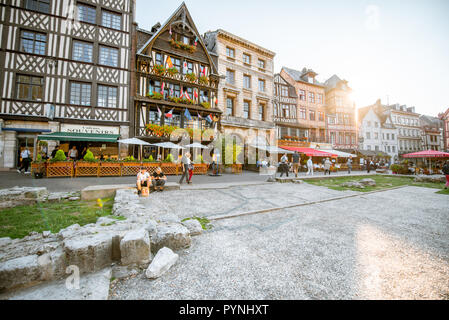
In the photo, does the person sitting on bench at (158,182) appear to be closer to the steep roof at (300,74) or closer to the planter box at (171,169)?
the planter box at (171,169)

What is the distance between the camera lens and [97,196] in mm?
5906

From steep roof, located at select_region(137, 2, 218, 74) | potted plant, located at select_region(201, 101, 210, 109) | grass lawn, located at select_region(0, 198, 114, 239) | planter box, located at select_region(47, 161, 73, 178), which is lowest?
grass lawn, located at select_region(0, 198, 114, 239)

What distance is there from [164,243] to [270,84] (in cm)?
2473

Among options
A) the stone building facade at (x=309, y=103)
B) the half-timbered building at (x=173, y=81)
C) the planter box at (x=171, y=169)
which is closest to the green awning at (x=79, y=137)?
the half-timbered building at (x=173, y=81)

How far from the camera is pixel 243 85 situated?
2141cm

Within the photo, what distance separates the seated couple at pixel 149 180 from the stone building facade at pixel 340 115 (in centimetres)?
2870

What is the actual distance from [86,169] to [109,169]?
1.13 metres

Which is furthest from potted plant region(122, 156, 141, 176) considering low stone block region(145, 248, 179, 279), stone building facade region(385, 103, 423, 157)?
stone building facade region(385, 103, 423, 157)

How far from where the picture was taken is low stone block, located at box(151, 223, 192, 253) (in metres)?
2.55

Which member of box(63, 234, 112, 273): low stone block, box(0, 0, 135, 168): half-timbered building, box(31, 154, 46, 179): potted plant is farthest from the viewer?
box(0, 0, 135, 168): half-timbered building

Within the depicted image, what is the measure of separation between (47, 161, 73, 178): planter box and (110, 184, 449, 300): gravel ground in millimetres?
10494

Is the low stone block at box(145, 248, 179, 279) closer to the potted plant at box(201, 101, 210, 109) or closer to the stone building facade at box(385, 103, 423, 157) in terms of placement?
the potted plant at box(201, 101, 210, 109)

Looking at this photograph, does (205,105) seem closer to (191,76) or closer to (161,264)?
(191,76)
